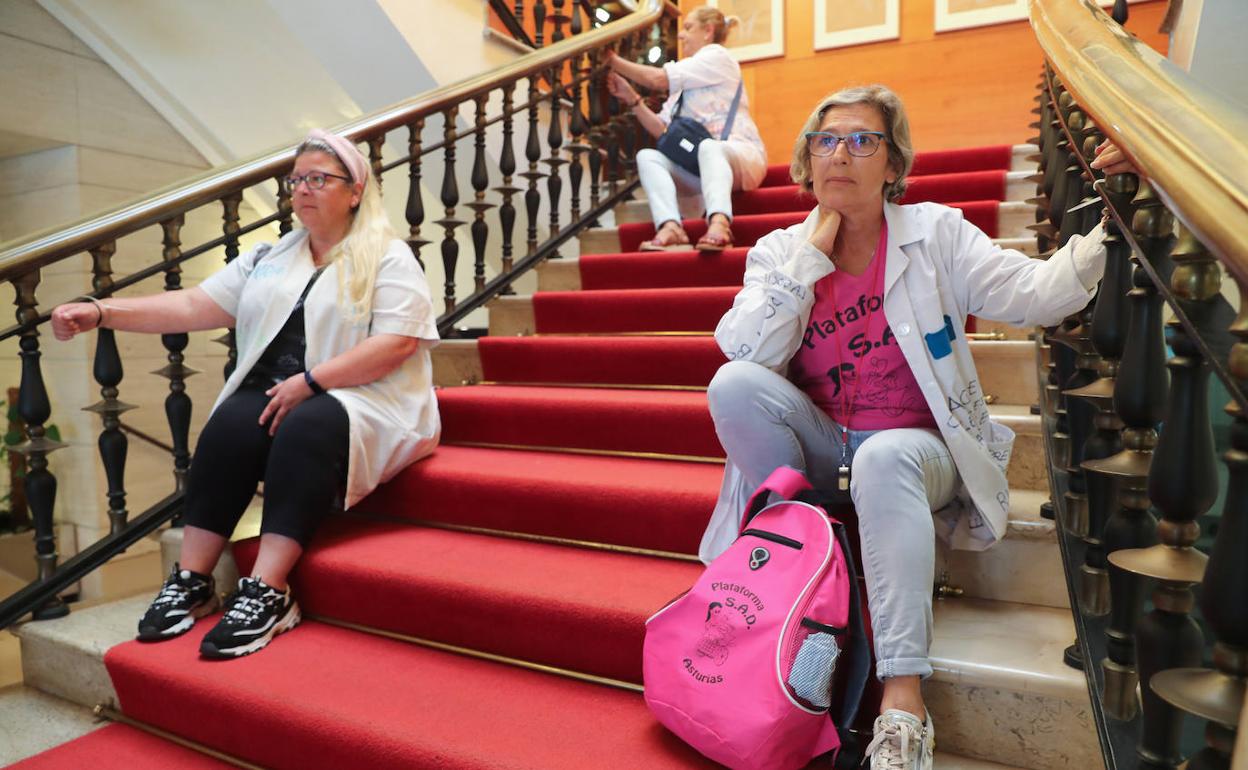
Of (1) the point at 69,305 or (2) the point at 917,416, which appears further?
(1) the point at 69,305

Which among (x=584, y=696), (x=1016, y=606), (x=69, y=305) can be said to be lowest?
(x=584, y=696)

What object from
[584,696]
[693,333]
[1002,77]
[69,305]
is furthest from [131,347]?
[1002,77]

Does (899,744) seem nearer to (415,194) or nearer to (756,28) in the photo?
(415,194)

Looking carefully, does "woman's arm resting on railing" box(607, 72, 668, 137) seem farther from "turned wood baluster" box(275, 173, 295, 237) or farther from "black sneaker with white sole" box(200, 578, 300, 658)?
"black sneaker with white sole" box(200, 578, 300, 658)

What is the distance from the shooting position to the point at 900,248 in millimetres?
1454

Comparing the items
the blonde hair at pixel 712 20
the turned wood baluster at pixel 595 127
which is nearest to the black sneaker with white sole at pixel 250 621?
the turned wood baluster at pixel 595 127

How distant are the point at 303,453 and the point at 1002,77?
14.4 feet

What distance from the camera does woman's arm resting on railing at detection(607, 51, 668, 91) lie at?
140 inches

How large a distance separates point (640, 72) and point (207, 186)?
81.2 inches

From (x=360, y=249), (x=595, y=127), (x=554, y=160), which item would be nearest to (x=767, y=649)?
(x=360, y=249)

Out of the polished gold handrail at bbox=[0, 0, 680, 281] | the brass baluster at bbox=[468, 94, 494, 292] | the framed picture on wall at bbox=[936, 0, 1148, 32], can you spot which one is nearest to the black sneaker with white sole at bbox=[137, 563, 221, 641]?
the polished gold handrail at bbox=[0, 0, 680, 281]

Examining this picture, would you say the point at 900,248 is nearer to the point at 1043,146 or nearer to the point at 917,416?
the point at 917,416

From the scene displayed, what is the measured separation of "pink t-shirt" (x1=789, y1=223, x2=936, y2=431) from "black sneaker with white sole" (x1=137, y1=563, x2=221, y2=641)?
141 centimetres

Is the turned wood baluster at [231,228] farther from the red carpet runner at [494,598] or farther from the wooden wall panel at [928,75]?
the wooden wall panel at [928,75]
